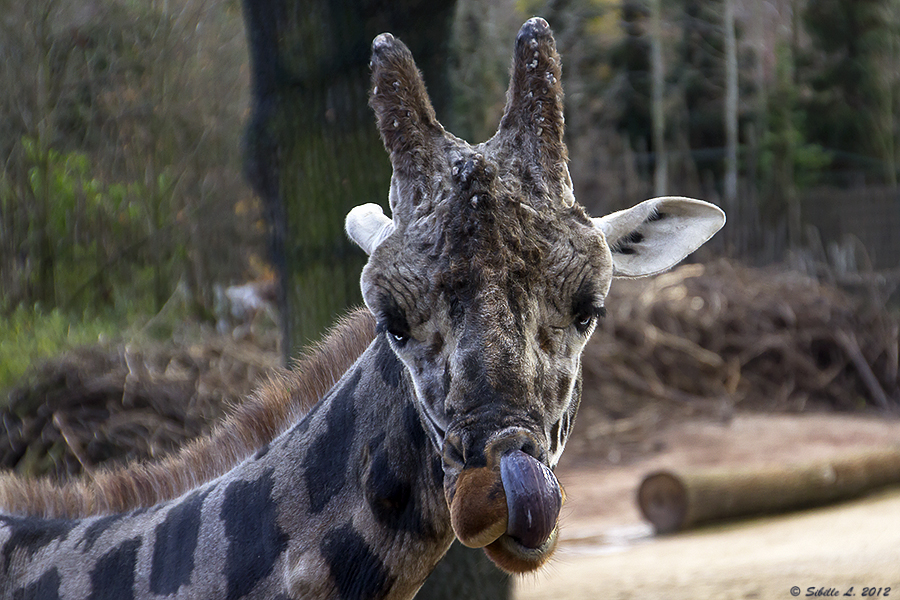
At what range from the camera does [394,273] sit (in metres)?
2.31

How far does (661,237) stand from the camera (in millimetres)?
2777

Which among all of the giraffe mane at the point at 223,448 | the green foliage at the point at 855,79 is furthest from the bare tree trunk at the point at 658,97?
the giraffe mane at the point at 223,448

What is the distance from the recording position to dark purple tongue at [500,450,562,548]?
1.97 m

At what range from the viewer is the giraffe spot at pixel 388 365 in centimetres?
253

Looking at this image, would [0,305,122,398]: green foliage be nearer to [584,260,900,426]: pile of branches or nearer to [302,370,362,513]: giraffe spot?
[302,370,362,513]: giraffe spot

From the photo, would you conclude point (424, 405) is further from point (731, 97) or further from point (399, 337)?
point (731, 97)

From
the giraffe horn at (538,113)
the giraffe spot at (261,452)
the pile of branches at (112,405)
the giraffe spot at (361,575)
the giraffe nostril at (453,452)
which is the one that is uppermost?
the giraffe horn at (538,113)

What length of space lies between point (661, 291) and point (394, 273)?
486 inches

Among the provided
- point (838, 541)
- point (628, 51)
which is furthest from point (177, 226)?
point (628, 51)

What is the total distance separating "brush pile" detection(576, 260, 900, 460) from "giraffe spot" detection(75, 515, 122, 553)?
34.7 ft

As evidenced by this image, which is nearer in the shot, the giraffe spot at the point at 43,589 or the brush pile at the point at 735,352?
the giraffe spot at the point at 43,589

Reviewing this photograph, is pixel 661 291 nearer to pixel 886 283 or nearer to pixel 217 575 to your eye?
pixel 886 283

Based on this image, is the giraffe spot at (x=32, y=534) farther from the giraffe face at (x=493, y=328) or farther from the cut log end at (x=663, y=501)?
the cut log end at (x=663, y=501)

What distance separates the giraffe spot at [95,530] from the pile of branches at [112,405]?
12.9ft
